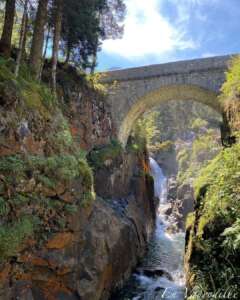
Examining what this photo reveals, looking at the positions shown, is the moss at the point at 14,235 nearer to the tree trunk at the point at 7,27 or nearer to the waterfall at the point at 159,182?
the tree trunk at the point at 7,27

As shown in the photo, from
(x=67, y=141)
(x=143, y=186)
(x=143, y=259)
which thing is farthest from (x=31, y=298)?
(x=143, y=186)

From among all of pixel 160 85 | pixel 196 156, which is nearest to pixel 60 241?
pixel 160 85

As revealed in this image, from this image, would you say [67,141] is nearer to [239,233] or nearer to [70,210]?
[70,210]

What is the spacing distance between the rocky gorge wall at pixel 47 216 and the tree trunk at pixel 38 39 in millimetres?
1134

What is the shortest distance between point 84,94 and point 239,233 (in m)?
10.1

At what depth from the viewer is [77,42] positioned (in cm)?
1375

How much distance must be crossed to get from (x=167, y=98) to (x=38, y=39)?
9140mm

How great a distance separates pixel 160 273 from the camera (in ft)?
40.4

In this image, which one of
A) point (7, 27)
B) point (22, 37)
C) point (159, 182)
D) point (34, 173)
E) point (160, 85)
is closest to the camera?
point (34, 173)

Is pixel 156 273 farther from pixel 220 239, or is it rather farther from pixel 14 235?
pixel 14 235

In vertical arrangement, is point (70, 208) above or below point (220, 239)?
above

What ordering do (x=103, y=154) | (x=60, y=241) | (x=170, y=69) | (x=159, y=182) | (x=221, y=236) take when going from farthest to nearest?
(x=159, y=182)
(x=170, y=69)
(x=103, y=154)
(x=60, y=241)
(x=221, y=236)

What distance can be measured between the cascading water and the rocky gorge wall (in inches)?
23.1

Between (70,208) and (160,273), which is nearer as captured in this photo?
(70,208)
